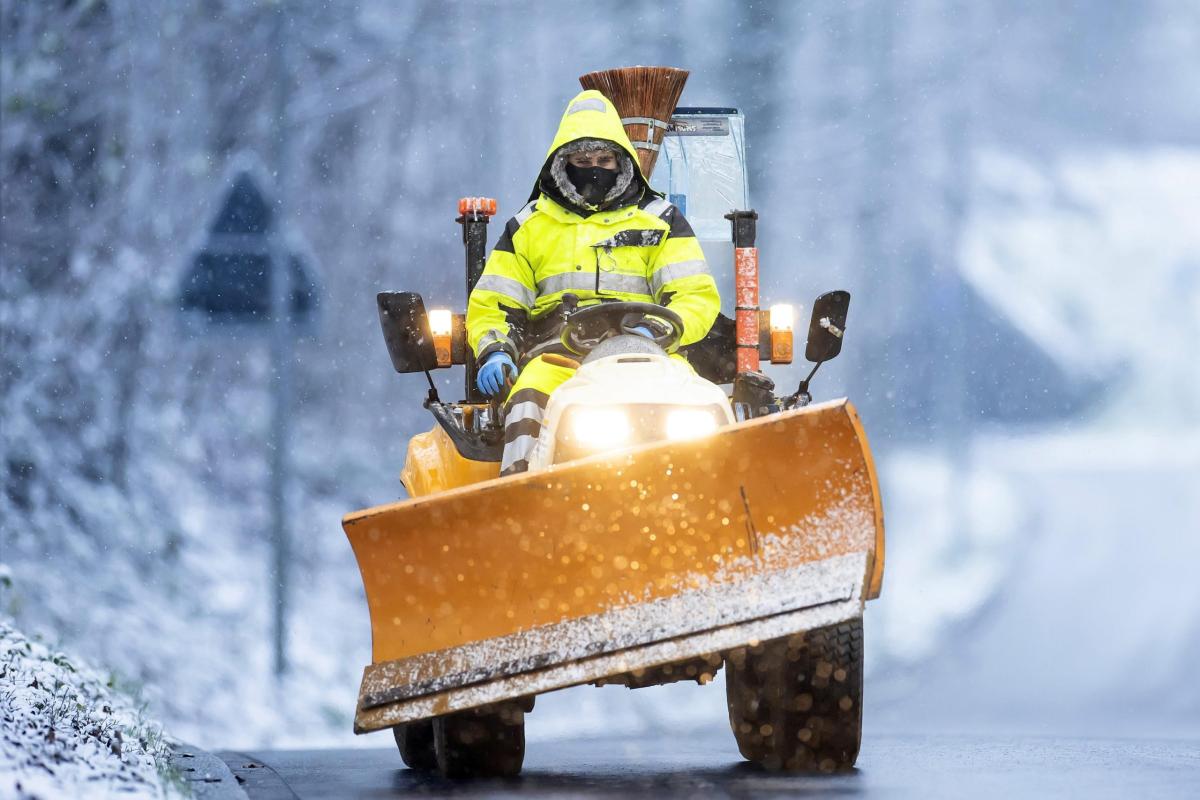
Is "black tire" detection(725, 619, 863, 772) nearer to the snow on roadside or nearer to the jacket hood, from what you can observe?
the snow on roadside

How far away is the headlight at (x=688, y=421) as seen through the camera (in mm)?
5996

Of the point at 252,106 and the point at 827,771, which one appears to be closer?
the point at 827,771

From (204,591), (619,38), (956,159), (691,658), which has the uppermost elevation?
(619,38)

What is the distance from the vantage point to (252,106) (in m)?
22.4

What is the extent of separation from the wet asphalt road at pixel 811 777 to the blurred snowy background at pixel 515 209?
16.9ft

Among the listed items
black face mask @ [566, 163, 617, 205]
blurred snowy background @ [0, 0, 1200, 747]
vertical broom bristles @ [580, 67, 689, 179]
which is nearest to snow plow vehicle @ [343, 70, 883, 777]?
black face mask @ [566, 163, 617, 205]

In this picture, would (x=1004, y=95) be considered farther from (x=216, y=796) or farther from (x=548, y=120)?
(x=216, y=796)

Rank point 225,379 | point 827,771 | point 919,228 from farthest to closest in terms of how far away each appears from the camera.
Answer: point 225,379 < point 919,228 < point 827,771

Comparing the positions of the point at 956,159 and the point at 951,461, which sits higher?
the point at 956,159

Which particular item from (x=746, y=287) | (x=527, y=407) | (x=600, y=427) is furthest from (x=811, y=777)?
(x=746, y=287)

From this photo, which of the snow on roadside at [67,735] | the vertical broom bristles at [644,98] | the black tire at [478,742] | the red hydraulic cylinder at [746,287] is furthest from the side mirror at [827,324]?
the snow on roadside at [67,735]

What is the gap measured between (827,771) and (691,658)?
1.02 meters

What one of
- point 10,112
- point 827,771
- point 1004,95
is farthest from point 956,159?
point 827,771

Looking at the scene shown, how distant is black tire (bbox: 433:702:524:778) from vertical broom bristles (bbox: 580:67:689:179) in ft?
10.9
